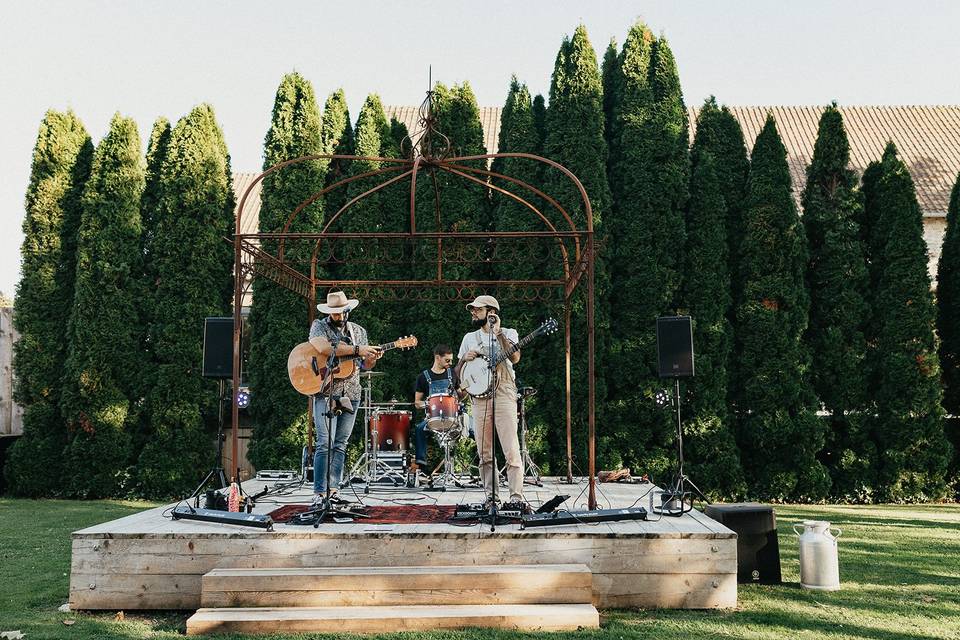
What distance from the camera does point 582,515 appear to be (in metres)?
5.55

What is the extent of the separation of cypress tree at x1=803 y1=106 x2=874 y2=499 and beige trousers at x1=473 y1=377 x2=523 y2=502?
6.53m

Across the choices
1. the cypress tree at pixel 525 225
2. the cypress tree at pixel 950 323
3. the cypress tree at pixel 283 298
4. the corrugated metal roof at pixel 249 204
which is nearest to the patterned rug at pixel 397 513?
the cypress tree at pixel 525 225

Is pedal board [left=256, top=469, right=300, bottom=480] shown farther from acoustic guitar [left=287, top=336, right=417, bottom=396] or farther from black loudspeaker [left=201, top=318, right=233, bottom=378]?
acoustic guitar [left=287, top=336, right=417, bottom=396]

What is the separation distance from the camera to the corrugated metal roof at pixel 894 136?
60.3ft

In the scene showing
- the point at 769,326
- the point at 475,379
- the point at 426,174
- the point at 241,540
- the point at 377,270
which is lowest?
the point at 241,540

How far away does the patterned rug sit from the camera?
225 inches

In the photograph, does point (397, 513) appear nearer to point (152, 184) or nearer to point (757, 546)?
point (757, 546)

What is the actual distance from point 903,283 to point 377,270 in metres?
7.48

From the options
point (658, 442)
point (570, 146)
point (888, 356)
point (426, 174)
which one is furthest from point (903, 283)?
point (426, 174)

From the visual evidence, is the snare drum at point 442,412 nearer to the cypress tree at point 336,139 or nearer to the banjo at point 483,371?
the banjo at point 483,371

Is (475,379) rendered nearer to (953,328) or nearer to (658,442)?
(658,442)

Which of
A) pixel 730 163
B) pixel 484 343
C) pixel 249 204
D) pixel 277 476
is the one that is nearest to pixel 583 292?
pixel 730 163

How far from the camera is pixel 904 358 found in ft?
35.7

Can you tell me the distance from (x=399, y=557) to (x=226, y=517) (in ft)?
4.19
